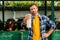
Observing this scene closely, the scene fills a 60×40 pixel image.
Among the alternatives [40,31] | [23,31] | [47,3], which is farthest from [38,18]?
[47,3]

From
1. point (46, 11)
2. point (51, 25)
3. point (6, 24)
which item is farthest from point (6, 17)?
point (51, 25)

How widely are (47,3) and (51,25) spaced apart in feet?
7.86

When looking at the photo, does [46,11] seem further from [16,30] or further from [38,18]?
[38,18]

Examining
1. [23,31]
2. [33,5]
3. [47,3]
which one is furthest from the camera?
[47,3]

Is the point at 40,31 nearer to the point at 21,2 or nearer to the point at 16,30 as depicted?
the point at 16,30

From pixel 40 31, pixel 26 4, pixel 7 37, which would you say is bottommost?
pixel 7 37

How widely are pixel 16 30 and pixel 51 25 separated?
2.17 metres

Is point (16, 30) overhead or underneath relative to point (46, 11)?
underneath

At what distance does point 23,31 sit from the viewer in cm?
680

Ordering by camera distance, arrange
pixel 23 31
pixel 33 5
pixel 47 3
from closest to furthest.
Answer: pixel 33 5, pixel 23 31, pixel 47 3

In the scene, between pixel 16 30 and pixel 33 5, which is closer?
pixel 33 5

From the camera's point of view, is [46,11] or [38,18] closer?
[38,18]

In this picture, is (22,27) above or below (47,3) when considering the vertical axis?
below

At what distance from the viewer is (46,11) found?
7.18 m
